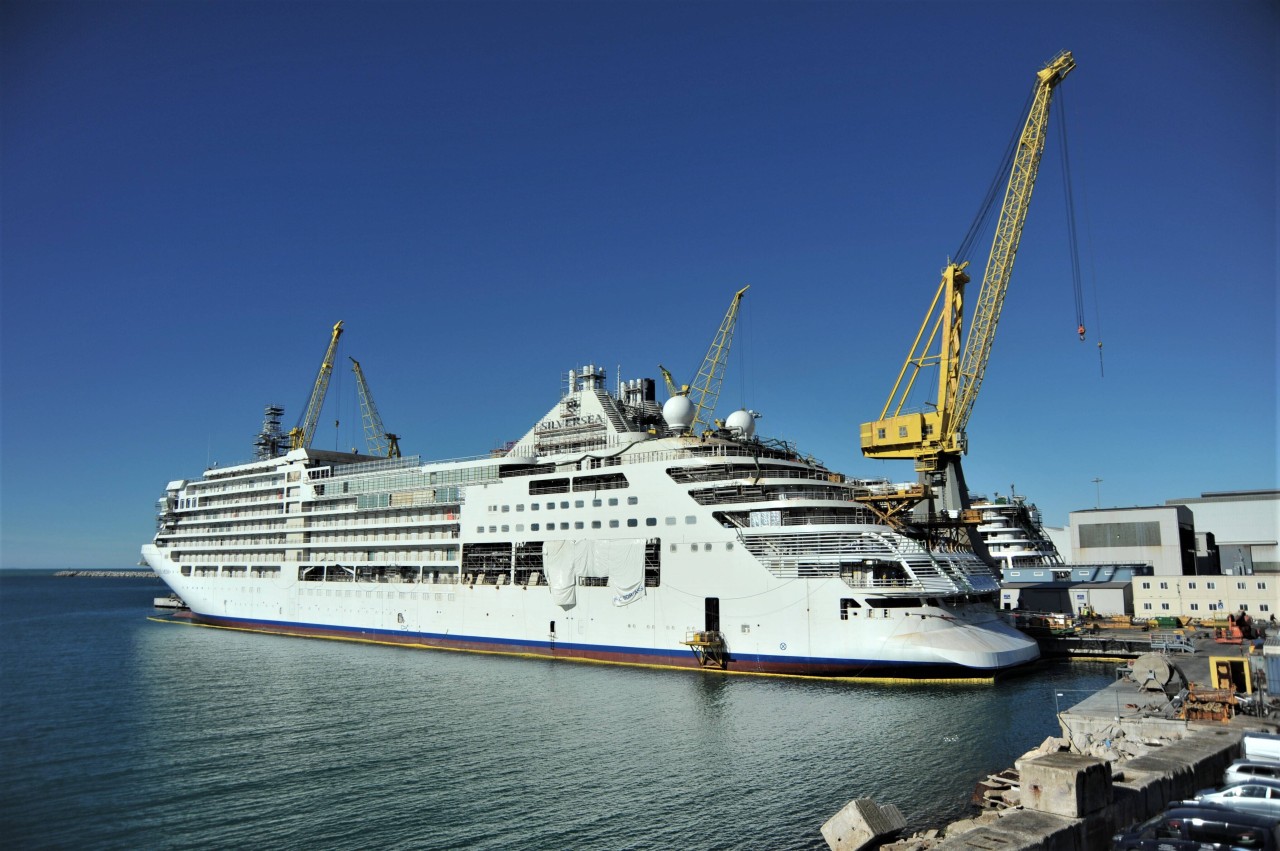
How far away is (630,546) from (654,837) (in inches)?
1059

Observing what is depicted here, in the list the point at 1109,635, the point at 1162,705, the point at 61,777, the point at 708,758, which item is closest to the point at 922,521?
the point at 1109,635

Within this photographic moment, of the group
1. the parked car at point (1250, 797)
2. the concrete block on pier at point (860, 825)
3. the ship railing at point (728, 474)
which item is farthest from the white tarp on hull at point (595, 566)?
the parked car at point (1250, 797)

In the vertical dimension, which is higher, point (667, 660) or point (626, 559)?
point (626, 559)

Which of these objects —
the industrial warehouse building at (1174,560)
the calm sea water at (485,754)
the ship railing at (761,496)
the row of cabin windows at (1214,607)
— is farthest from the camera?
the industrial warehouse building at (1174,560)

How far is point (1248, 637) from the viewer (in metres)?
45.7

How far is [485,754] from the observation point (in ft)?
93.2

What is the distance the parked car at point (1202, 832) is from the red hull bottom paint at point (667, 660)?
2419cm

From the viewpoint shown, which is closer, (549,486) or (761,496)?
(761,496)

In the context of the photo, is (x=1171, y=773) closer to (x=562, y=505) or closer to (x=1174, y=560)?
(x=562, y=505)

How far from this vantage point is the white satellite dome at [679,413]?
180 feet

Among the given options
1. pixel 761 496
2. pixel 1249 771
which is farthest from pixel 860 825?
pixel 761 496

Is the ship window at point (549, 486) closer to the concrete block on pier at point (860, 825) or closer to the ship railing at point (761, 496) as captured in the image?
the ship railing at point (761, 496)

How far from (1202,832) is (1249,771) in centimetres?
500

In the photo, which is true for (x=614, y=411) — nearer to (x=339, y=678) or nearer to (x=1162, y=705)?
(x=339, y=678)
